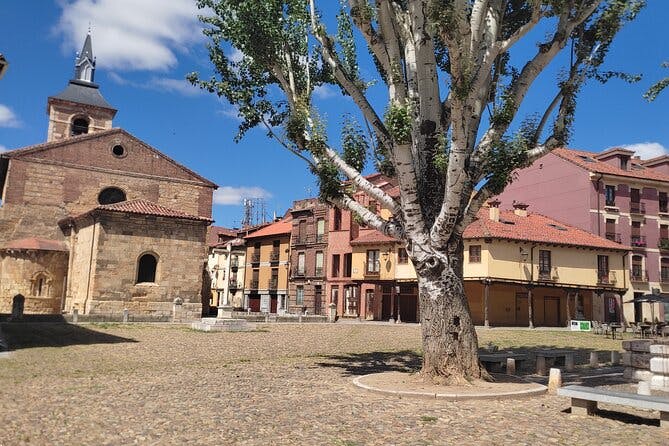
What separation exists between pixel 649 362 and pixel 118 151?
33.4 metres

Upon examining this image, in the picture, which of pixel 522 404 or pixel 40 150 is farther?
pixel 40 150

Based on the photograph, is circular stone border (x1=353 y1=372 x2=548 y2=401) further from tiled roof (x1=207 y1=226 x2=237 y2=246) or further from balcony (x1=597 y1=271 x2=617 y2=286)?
tiled roof (x1=207 y1=226 x2=237 y2=246)

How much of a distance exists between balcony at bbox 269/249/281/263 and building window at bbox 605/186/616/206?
27740 millimetres

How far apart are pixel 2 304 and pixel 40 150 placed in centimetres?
964

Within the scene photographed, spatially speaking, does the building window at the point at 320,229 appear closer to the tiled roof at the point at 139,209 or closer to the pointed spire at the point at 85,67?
the tiled roof at the point at 139,209

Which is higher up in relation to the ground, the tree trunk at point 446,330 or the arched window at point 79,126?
the arched window at point 79,126

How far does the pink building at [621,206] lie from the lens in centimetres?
3944

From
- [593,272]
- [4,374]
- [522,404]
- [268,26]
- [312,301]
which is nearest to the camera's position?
[522,404]

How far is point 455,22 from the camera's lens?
26.6ft

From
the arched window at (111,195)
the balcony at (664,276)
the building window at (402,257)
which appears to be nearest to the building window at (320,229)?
the building window at (402,257)

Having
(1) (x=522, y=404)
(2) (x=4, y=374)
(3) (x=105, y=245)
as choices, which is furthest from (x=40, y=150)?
(1) (x=522, y=404)

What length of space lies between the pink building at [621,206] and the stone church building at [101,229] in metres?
26.7

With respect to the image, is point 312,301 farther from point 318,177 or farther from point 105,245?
point 318,177

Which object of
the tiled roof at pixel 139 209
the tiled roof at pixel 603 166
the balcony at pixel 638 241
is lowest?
the tiled roof at pixel 139 209
